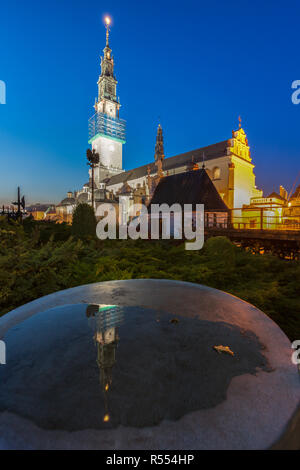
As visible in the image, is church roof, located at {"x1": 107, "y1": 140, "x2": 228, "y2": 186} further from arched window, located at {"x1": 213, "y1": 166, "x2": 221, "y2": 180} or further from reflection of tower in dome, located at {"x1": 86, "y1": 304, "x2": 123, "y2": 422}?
reflection of tower in dome, located at {"x1": 86, "y1": 304, "x2": 123, "y2": 422}

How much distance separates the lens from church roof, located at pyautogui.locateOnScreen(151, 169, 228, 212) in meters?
19.1

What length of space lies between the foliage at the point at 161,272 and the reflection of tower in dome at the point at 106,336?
273cm

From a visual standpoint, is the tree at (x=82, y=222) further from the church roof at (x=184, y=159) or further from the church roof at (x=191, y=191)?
the church roof at (x=184, y=159)

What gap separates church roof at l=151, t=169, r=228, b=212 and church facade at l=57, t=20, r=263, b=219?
3.62m

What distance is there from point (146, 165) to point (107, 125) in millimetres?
26147

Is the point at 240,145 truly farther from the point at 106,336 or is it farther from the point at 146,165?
the point at 106,336

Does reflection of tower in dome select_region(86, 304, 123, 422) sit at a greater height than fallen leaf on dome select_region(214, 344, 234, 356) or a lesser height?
greater

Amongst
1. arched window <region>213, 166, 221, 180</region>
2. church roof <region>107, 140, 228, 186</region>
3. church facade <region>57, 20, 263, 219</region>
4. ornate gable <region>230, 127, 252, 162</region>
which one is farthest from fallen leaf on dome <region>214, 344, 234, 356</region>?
church roof <region>107, 140, 228, 186</region>

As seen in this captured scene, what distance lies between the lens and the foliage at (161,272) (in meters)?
4.11

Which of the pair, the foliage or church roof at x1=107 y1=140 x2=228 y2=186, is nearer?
the foliage

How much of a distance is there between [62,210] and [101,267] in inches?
2533

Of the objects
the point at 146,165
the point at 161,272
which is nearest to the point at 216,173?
the point at 146,165

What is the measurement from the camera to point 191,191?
2083 cm

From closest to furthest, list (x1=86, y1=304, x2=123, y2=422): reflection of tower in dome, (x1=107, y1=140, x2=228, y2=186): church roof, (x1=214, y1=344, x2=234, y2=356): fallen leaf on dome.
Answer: (x1=86, y1=304, x2=123, y2=422): reflection of tower in dome → (x1=214, y1=344, x2=234, y2=356): fallen leaf on dome → (x1=107, y1=140, x2=228, y2=186): church roof
